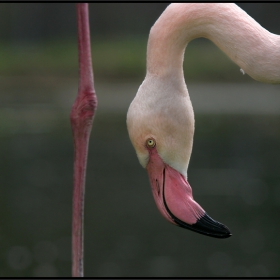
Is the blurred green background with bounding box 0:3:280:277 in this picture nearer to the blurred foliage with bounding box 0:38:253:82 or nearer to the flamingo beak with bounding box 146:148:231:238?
the blurred foliage with bounding box 0:38:253:82

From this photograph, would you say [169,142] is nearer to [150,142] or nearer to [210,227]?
[150,142]

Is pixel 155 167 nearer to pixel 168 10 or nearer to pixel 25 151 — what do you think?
pixel 168 10

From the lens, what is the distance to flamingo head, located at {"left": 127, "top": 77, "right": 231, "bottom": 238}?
2.78 meters

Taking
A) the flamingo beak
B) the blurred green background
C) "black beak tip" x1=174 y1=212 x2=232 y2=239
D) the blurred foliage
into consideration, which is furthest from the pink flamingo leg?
the blurred foliage

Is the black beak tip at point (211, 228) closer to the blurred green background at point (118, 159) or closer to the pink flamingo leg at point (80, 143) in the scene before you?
the pink flamingo leg at point (80, 143)

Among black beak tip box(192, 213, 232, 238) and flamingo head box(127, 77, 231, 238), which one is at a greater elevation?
flamingo head box(127, 77, 231, 238)

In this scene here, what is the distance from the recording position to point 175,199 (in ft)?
9.51

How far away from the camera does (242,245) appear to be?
25.7 feet

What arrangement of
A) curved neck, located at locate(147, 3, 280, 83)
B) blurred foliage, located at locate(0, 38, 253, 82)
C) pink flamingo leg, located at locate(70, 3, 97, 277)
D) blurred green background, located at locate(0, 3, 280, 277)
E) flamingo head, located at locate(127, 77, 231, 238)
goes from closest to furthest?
curved neck, located at locate(147, 3, 280, 83) < flamingo head, located at locate(127, 77, 231, 238) < pink flamingo leg, located at locate(70, 3, 97, 277) < blurred green background, located at locate(0, 3, 280, 277) < blurred foliage, located at locate(0, 38, 253, 82)

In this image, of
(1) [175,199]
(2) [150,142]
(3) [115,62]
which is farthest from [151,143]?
(3) [115,62]

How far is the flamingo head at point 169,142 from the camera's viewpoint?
2783 millimetres

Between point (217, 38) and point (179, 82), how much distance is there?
8.9 inches

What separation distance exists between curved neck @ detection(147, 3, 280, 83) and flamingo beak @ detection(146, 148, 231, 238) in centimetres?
38

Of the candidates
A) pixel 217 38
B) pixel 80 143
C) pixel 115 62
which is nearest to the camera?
pixel 217 38
